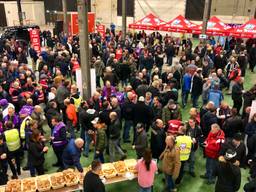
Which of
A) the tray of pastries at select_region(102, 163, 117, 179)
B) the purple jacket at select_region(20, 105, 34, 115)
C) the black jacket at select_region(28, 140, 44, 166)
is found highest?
the purple jacket at select_region(20, 105, 34, 115)

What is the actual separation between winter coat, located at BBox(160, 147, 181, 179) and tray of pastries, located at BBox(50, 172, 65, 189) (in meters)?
2.03

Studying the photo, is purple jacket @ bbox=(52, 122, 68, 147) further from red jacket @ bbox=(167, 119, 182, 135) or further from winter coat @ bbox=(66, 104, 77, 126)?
red jacket @ bbox=(167, 119, 182, 135)

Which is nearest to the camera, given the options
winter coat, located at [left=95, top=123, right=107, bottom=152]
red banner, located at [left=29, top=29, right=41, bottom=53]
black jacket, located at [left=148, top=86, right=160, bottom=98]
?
winter coat, located at [left=95, top=123, right=107, bottom=152]

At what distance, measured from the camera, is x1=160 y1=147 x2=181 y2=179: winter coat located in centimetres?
527

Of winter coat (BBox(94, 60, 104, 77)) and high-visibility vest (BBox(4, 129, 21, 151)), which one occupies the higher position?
winter coat (BBox(94, 60, 104, 77))

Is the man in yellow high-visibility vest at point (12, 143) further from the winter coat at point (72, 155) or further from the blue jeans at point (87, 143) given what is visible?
the blue jeans at point (87, 143)

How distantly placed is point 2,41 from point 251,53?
46.6ft

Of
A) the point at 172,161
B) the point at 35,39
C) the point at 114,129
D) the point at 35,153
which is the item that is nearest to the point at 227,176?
the point at 172,161

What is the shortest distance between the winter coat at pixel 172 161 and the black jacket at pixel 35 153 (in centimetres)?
256

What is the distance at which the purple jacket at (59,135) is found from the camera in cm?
602

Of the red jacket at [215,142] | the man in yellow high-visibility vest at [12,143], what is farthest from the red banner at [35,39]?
the red jacket at [215,142]

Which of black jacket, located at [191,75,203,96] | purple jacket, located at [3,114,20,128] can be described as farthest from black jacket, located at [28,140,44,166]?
black jacket, located at [191,75,203,96]

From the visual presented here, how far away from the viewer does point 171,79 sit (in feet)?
31.5

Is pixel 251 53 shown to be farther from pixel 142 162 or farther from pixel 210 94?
pixel 142 162
